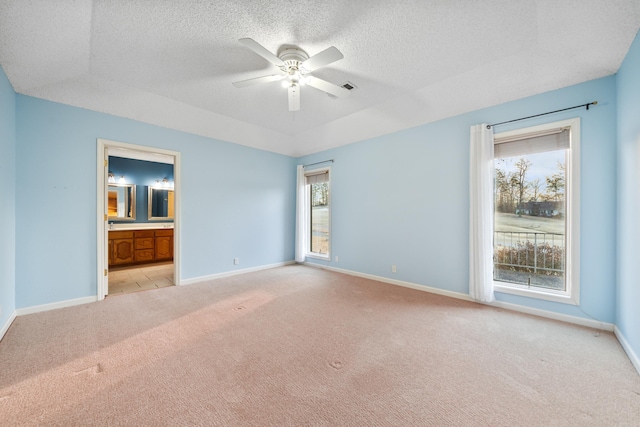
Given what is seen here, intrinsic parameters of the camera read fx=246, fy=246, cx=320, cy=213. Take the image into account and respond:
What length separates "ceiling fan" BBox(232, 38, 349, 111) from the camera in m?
2.04

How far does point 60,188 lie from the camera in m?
3.10

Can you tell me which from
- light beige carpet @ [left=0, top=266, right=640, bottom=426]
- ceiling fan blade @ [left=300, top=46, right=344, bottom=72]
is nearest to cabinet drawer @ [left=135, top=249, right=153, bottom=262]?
light beige carpet @ [left=0, top=266, right=640, bottom=426]

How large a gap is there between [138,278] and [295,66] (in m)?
4.57

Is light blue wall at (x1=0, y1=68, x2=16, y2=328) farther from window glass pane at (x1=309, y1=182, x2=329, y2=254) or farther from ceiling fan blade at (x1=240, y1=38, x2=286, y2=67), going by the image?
window glass pane at (x1=309, y1=182, x2=329, y2=254)

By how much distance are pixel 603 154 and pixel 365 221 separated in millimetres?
3009

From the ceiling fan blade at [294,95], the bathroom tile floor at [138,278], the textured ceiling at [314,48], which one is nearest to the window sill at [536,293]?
the textured ceiling at [314,48]

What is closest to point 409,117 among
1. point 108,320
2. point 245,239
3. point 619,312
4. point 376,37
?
point 376,37

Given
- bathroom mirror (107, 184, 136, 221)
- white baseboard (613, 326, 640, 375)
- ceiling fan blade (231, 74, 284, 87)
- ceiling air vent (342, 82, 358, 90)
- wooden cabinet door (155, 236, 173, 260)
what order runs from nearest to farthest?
white baseboard (613, 326, 640, 375), ceiling fan blade (231, 74, 284, 87), ceiling air vent (342, 82, 358, 90), bathroom mirror (107, 184, 136, 221), wooden cabinet door (155, 236, 173, 260)

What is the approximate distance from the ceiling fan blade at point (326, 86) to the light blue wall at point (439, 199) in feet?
5.79

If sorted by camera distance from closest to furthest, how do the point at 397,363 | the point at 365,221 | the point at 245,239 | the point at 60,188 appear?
the point at 397,363 → the point at 60,188 → the point at 365,221 → the point at 245,239

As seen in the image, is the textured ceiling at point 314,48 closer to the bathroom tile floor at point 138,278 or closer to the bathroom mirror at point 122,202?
the bathroom tile floor at point 138,278

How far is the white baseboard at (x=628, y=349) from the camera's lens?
1871 mm

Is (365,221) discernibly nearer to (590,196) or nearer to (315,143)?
(315,143)

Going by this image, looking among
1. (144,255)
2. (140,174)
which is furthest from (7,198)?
(140,174)
